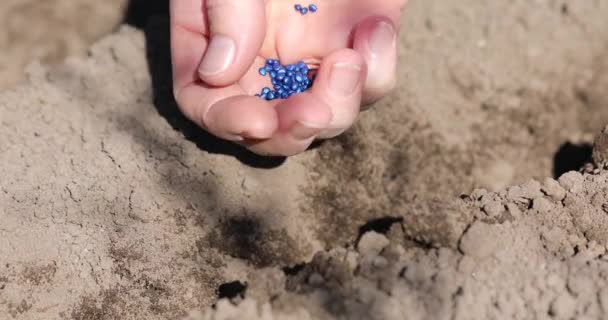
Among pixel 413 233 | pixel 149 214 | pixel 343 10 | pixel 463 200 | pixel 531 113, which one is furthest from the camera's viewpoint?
pixel 531 113

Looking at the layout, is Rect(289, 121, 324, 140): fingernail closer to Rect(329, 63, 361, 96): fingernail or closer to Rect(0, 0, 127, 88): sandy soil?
Rect(329, 63, 361, 96): fingernail

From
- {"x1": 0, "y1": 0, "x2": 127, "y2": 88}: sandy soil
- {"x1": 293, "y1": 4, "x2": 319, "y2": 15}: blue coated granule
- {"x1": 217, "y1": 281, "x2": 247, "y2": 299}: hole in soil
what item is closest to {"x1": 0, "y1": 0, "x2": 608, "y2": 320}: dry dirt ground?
{"x1": 217, "y1": 281, "x2": 247, "y2": 299}: hole in soil

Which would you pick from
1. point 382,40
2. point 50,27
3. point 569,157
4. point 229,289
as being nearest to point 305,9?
point 382,40

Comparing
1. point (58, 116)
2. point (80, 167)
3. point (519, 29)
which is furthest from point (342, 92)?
point (519, 29)

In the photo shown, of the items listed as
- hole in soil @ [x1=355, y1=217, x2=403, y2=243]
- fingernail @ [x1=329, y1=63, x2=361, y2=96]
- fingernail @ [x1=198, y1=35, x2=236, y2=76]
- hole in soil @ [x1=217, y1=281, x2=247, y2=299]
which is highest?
fingernail @ [x1=329, y1=63, x2=361, y2=96]

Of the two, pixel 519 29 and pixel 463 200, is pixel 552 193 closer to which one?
pixel 463 200
